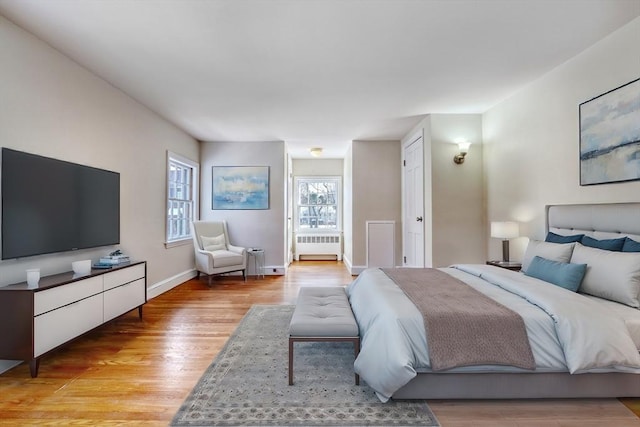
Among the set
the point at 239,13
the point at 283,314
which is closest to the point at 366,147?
the point at 283,314

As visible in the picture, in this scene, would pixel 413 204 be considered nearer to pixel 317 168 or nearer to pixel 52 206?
pixel 317 168

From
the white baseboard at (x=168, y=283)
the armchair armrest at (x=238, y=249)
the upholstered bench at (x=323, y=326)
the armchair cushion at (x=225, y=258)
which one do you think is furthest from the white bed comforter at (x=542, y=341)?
the armchair armrest at (x=238, y=249)

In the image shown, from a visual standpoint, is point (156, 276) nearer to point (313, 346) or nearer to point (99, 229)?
point (99, 229)

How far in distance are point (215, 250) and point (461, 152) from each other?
4.17 meters

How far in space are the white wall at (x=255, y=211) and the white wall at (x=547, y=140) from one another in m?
3.45

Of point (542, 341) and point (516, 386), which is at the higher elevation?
point (542, 341)

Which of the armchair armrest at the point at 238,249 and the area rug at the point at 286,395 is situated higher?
the armchair armrest at the point at 238,249

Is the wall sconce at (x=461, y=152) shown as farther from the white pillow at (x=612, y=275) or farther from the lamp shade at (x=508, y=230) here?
the white pillow at (x=612, y=275)

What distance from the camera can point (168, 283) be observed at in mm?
4582

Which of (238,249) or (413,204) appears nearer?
(413,204)

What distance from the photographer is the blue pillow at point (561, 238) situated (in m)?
2.61

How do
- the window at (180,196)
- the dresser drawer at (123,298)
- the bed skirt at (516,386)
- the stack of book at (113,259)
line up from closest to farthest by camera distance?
the bed skirt at (516,386)
the dresser drawer at (123,298)
the stack of book at (113,259)
the window at (180,196)

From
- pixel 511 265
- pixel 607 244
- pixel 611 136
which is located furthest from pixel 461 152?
pixel 607 244

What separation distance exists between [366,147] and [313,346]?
412 cm
